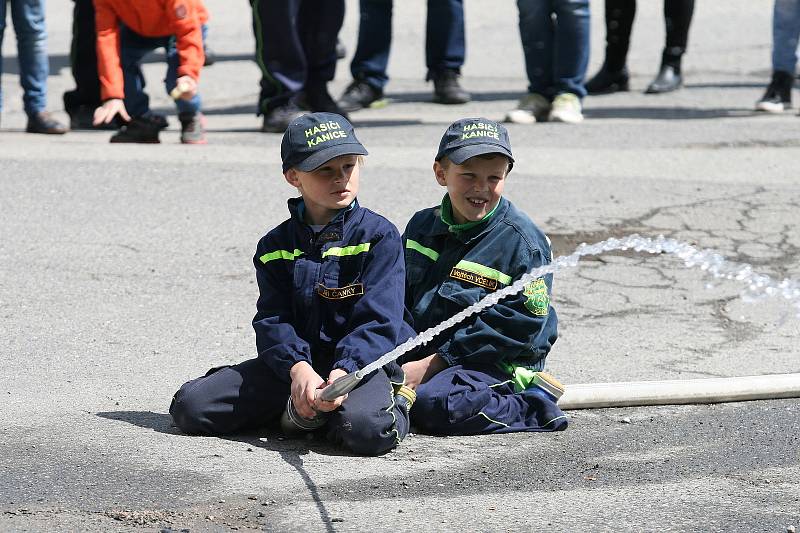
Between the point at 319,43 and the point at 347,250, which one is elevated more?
the point at 347,250

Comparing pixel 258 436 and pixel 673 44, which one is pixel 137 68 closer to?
pixel 673 44

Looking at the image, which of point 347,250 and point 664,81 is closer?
point 347,250

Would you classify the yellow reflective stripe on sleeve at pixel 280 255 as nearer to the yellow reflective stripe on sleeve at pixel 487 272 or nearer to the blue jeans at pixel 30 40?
the yellow reflective stripe on sleeve at pixel 487 272

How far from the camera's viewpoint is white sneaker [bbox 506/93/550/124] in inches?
326

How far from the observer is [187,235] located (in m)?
6.08

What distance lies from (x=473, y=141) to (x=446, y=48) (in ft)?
16.2

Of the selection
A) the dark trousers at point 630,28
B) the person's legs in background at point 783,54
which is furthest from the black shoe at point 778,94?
the dark trousers at point 630,28

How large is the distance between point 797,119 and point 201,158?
367cm

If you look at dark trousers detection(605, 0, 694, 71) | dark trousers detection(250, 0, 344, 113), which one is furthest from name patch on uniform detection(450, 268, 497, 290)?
dark trousers detection(605, 0, 694, 71)

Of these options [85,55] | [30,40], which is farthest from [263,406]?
[85,55]

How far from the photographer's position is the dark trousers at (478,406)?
3.99 meters

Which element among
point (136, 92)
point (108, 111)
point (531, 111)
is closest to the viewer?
point (108, 111)

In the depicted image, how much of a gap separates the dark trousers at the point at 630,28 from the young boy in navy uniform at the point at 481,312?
216 inches

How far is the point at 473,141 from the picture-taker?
411 centimetres
